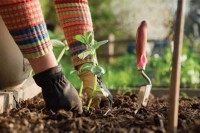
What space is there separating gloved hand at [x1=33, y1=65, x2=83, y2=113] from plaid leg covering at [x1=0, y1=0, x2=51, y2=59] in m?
0.07

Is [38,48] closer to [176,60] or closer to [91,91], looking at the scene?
[91,91]

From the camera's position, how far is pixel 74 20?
6.31 ft

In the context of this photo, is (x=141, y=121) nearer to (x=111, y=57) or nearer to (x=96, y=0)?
(x=111, y=57)

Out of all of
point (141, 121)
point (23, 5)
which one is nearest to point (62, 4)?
point (23, 5)

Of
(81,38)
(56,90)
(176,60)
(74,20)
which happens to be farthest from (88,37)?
(176,60)

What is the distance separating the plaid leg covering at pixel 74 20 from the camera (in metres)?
1.91

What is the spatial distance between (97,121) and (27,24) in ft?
1.29

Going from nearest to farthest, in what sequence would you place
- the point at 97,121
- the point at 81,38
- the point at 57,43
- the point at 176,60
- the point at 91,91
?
the point at 176,60
the point at 97,121
the point at 81,38
the point at 91,91
the point at 57,43

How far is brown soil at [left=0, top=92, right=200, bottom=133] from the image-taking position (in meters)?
1.39

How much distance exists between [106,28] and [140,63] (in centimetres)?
1289

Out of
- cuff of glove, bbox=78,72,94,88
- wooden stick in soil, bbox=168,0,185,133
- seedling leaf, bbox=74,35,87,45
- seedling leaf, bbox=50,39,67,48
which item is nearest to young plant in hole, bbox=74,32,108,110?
seedling leaf, bbox=74,35,87,45

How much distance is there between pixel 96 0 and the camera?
15164mm

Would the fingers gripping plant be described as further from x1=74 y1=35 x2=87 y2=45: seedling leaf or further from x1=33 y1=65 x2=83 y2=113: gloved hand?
x1=33 y1=65 x2=83 y2=113: gloved hand

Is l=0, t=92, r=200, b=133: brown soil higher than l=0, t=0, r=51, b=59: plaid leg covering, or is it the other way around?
l=0, t=0, r=51, b=59: plaid leg covering
